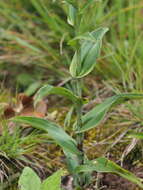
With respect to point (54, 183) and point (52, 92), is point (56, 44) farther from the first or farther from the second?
point (54, 183)

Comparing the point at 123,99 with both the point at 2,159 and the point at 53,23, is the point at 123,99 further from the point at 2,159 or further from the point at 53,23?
the point at 53,23

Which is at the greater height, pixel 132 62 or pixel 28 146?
pixel 132 62

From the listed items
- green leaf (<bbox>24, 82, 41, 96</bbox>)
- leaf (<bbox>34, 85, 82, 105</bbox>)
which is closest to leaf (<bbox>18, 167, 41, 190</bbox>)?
leaf (<bbox>34, 85, 82, 105</bbox>)

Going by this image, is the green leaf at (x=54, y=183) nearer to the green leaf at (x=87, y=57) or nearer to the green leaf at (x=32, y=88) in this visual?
the green leaf at (x=87, y=57)

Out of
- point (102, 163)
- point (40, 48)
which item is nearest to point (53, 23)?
point (40, 48)

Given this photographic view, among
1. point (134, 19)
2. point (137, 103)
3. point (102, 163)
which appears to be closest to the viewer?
point (102, 163)

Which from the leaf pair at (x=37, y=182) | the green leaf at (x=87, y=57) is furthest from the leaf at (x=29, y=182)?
the green leaf at (x=87, y=57)

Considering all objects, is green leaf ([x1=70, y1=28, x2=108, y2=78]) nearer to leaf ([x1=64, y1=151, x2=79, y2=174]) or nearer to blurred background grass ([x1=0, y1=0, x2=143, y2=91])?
leaf ([x1=64, y1=151, x2=79, y2=174])
